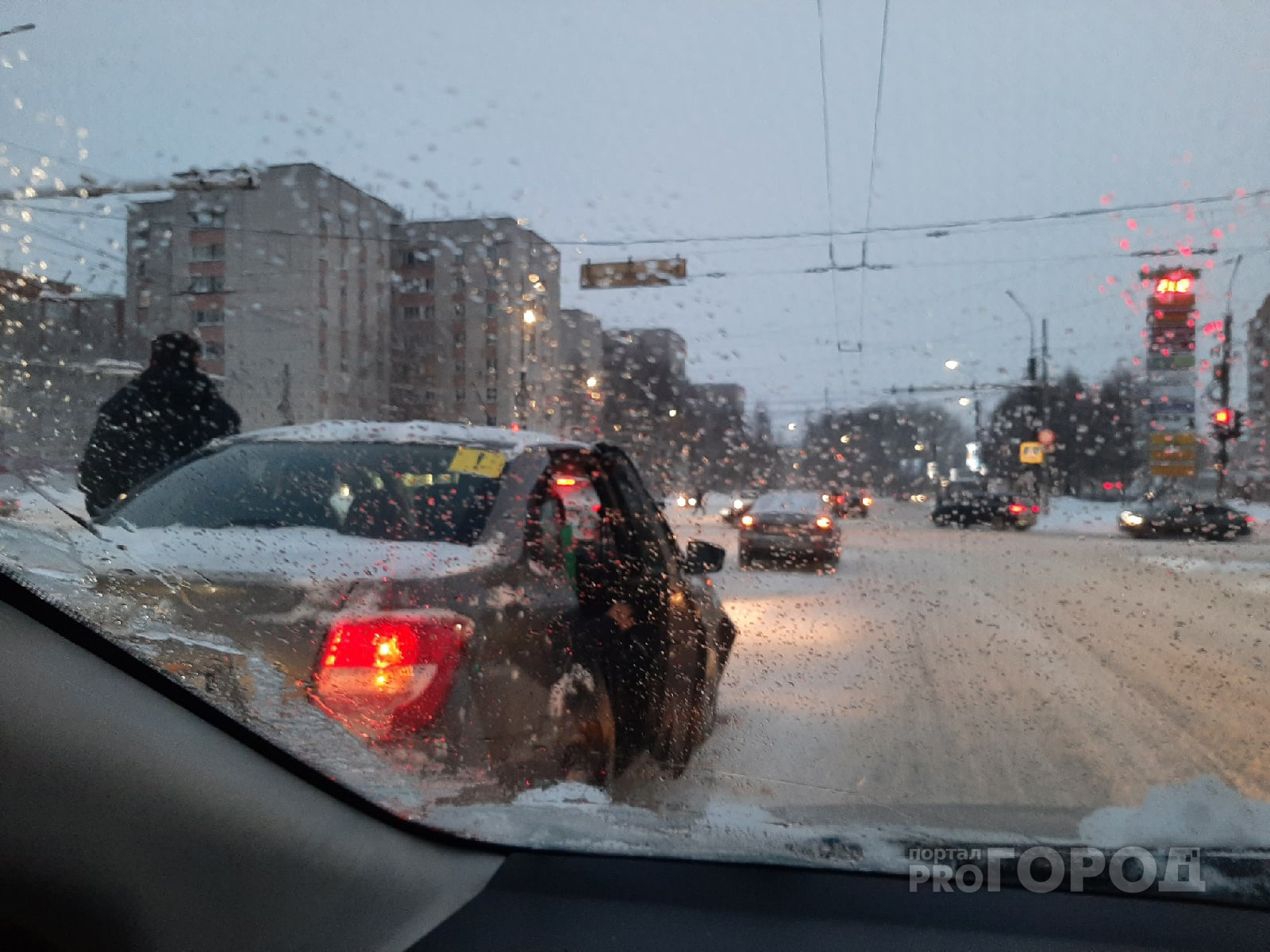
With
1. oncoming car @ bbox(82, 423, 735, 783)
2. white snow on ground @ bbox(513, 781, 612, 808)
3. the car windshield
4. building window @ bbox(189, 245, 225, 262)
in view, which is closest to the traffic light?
the car windshield

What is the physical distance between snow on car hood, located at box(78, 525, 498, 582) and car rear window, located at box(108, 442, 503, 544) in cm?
7

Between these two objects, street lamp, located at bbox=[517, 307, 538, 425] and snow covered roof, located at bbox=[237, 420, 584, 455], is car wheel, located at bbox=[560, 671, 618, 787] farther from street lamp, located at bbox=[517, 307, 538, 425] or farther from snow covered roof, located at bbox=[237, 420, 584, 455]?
street lamp, located at bbox=[517, 307, 538, 425]

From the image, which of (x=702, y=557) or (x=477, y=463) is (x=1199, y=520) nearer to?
(x=702, y=557)

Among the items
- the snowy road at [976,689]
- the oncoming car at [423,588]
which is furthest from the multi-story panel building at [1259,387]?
the oncoming car at [423,588]

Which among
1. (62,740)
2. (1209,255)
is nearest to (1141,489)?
(1209,255)

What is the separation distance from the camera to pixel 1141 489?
9484 millimetres

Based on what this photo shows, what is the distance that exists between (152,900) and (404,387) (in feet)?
9.44

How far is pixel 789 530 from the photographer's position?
29.3 feet

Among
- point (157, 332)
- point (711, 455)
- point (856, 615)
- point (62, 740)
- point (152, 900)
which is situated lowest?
point (856, 615)

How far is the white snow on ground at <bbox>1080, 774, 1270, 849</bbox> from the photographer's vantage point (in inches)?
104

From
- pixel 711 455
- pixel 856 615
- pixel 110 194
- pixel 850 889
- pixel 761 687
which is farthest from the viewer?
pixel 856 615

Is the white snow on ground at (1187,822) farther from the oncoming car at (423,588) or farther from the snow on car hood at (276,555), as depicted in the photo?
the snow on car hood at (276,555)

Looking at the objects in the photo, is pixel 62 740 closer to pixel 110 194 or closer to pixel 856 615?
pixel 110 194

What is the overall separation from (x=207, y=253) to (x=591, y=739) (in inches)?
88.7
